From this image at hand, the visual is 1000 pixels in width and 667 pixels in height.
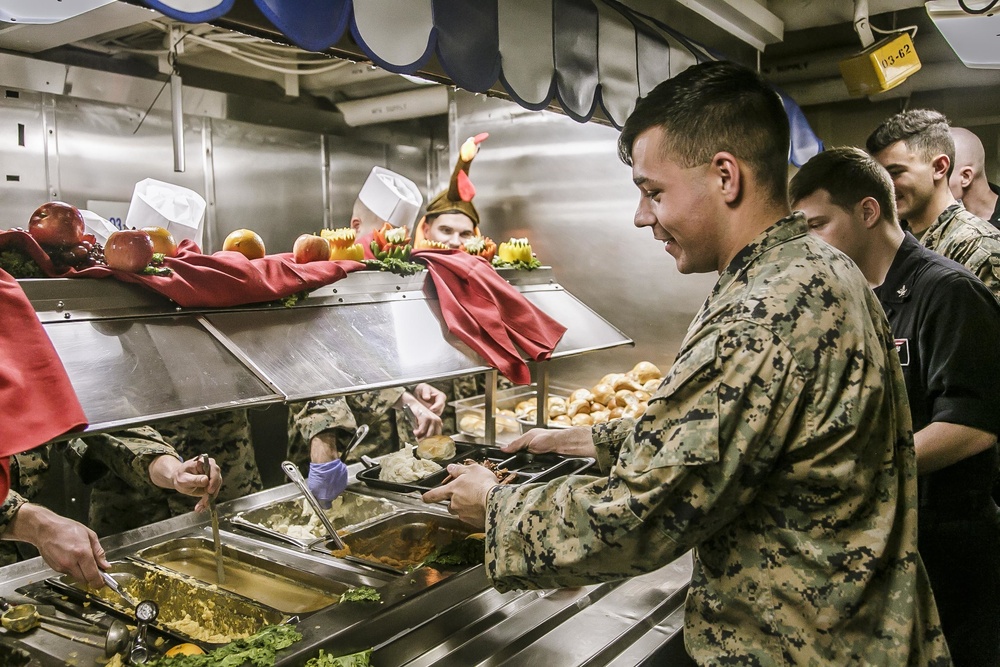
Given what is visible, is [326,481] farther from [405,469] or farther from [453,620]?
[453,620]

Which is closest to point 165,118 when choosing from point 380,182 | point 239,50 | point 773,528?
point 239,50

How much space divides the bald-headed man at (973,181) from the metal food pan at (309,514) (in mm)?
3602

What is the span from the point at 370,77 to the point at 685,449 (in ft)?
14.9

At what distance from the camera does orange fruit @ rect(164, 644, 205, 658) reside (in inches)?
57.3

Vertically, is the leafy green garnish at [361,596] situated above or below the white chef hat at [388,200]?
below

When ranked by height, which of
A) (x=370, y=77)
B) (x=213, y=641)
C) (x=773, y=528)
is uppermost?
(x=370, y=77)

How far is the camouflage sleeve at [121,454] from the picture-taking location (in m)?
2.36

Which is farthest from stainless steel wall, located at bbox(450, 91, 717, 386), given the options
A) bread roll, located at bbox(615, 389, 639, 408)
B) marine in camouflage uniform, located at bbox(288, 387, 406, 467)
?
marine in camouflage uniform, located at bbox(288, 387, 406, 467)

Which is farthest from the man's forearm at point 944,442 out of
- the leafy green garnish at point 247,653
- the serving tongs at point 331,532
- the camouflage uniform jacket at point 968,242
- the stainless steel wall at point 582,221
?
the stainless steel wall at point 582,221

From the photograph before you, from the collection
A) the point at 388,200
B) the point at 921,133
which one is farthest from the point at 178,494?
the point at 921,133

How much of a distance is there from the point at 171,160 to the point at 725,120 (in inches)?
148

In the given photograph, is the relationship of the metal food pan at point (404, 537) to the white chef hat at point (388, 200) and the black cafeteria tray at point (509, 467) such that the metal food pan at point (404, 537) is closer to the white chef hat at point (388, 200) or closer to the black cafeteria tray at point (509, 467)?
the black cafeteria tray at point (509, 467)

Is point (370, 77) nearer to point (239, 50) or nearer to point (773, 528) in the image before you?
point (239, 50)

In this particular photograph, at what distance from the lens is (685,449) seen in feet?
3.62
